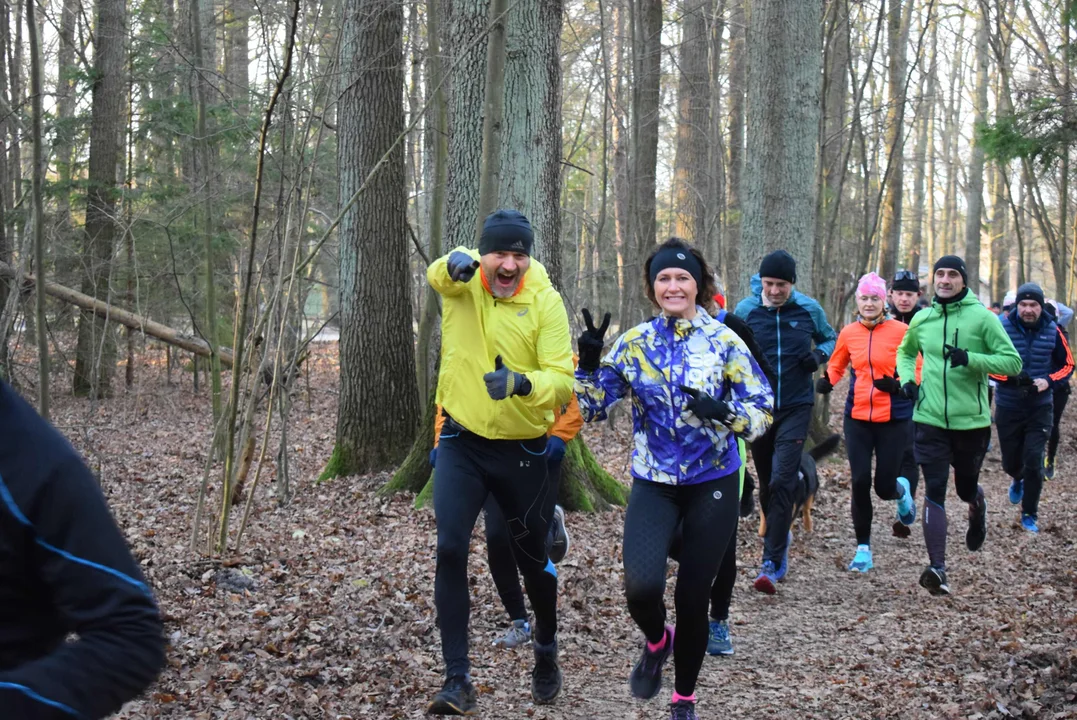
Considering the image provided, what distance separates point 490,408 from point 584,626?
2.29 meters

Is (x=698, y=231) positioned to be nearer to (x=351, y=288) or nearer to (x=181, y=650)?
(x=351, y=288)

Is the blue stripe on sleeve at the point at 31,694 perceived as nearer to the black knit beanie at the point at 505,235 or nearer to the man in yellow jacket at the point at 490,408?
the man in yellow jacket at the point at 490,408

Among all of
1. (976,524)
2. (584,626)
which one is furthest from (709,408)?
(976,524)

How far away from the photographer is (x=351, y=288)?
10930mm

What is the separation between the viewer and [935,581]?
703cm

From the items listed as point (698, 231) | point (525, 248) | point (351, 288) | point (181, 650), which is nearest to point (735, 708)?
point (525, 248)

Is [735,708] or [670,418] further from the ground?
[670,418]

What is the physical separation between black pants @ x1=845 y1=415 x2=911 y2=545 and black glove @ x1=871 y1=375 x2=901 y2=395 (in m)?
0.36

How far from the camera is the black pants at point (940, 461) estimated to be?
7.03 m

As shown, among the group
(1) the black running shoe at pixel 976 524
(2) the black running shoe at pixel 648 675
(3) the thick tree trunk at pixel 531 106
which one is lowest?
(2) the black running shoe at pixel 648 675

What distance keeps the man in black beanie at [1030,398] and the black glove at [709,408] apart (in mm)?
4913

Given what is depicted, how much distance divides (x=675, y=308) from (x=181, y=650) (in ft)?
10.5

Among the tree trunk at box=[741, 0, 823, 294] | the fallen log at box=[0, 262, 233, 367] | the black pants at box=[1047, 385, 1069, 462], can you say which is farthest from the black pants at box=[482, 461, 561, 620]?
the fallen log at box=[0, 262, 233, 367]

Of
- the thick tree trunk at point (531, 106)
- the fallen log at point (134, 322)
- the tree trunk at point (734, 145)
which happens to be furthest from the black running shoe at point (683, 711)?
the tree trunk at point (734, 145)
